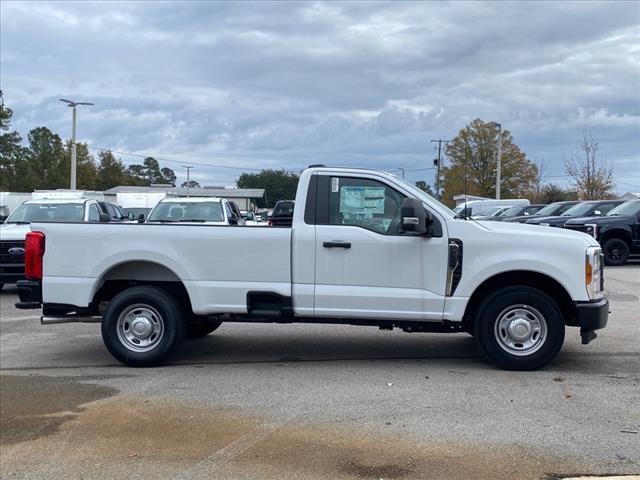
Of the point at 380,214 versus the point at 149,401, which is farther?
the point at 380,214

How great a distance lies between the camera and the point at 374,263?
21.8 ft

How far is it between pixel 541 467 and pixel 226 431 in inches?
91.9

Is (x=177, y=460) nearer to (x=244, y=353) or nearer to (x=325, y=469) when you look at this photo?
(x=325, y=469)

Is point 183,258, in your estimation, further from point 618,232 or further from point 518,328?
point 618,232

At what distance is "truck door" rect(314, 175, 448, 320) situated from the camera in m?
6.61

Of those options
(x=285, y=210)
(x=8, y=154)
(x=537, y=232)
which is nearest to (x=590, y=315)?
(x=537, y=232)

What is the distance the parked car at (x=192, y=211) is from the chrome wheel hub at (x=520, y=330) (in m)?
8.21

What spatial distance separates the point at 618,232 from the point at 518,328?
11907 millimetres

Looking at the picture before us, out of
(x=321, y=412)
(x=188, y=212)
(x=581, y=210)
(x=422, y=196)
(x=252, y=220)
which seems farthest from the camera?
(x=581, y=210)

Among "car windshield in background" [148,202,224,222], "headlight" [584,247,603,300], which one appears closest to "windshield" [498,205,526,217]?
"car windshield in background" [148,202,224,222]

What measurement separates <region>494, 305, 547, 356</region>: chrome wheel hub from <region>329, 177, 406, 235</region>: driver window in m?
1.39

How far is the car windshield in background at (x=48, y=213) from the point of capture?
14117 mm

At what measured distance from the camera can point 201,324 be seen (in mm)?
8320

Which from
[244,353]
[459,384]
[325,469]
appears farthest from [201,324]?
[325,469]
